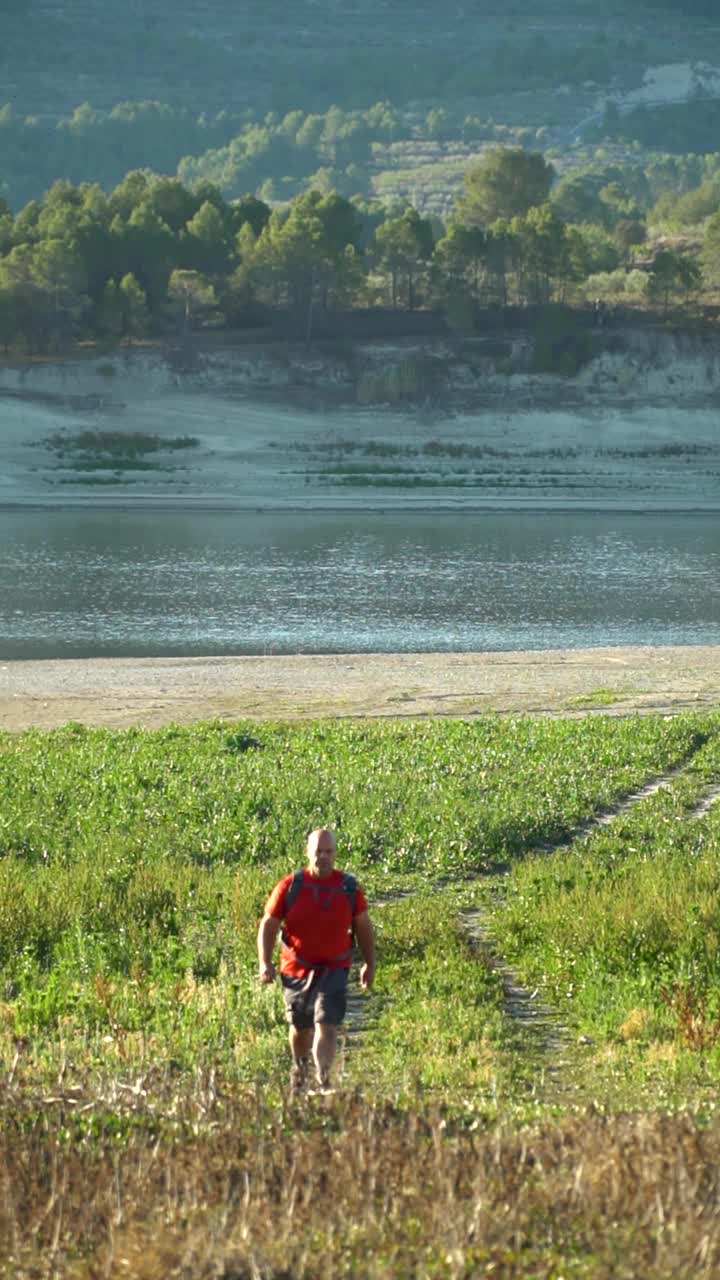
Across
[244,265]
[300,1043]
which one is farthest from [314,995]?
[244,265]

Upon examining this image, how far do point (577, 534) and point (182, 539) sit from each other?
17338mm

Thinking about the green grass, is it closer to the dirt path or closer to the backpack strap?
the dirt path

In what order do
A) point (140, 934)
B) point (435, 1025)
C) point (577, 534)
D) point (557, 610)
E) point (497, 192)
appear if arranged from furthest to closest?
point (497, 192) → point (577, 534) → point (557, 610) → point (140, 934) → point (435, 1025)

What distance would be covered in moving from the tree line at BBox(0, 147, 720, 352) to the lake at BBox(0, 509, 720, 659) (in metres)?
28.3

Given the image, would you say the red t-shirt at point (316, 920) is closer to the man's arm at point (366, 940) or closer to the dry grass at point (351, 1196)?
the man's arm at point (366, 940)

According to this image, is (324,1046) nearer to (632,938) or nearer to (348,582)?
(632,938)

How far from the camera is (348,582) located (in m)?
57.0

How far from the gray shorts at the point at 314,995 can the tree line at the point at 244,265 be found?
95.4 meters

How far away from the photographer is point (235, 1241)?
6.96m

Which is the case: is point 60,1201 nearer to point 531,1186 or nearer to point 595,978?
point 531,1186

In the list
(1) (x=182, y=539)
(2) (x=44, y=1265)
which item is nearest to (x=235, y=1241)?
(2) (x=44, y=1265)

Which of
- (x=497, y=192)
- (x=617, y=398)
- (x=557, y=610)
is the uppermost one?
(x=497, y=192)

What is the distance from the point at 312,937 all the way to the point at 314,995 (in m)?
0.37

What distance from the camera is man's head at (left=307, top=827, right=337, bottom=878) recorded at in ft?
32.5
